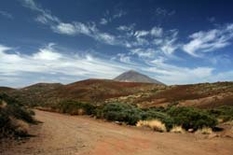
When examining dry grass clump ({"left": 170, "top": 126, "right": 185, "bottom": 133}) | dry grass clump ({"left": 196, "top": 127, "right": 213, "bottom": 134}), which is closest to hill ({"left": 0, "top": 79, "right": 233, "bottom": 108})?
dry grass clump ({"left": 170, "top": 126, "right": 185, "bottom": 133})

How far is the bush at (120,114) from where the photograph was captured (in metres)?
27.0

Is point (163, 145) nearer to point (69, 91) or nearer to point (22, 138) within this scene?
point (22, 138)

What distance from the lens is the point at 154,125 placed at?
23.8m

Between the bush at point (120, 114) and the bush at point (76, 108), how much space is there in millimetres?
3480

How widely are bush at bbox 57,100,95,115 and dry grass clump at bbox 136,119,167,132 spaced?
9.17m

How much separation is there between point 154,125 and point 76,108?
1321 cm

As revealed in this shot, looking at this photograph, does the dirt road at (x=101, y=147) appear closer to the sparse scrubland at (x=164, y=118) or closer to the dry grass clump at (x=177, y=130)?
the dry grass clump at (x=177, y=130)

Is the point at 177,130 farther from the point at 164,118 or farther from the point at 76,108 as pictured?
the point at 76,108

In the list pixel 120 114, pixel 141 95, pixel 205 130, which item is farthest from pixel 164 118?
pixel 141 95

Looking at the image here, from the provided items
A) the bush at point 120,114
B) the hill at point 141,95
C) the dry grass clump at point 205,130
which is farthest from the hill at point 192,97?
the dry grass clump at point 205,130

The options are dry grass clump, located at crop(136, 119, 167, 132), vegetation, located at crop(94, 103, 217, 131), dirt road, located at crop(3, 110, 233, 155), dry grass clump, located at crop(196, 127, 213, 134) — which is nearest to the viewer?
dirt road, located at crop(3, 110, 233, 155)

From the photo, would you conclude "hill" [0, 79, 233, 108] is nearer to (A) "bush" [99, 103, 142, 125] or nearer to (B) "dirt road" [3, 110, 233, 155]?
(A) "bush" [99, 103, 142, 125]

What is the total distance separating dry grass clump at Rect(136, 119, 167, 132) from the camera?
76.8 feet

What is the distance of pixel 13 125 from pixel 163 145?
657 centimetres
